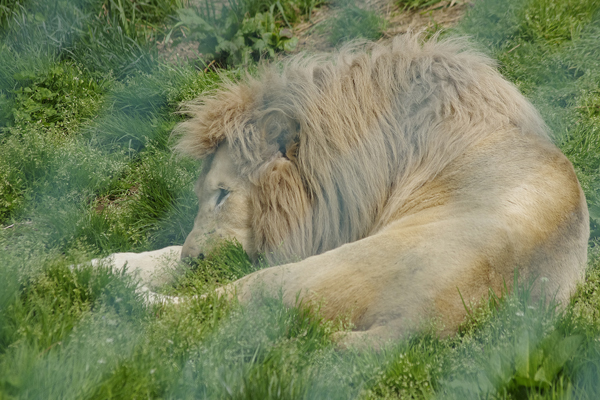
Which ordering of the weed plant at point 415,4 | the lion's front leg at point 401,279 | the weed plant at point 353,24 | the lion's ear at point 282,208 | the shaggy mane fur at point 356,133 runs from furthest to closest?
the weed plant at point 415,4 → the weed plant at point 353,24 → the lion's ear at point 282,208 → the shaggy mane fur at point 356,133 → the lion's front leg at point 401,279

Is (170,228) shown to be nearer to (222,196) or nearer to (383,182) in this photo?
(222,196)

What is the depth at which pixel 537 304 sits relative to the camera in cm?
223

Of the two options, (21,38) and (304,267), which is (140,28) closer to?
(21,38)

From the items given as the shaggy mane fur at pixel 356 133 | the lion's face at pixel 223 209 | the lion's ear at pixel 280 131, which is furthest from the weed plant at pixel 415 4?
the lion's face at pixel 223 209

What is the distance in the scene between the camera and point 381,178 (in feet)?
8.88

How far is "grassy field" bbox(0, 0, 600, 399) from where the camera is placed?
72.0 inches

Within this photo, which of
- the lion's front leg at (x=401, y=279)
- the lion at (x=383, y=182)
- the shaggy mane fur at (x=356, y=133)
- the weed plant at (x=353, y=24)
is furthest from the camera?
the weed plant at (x=353, y=24)

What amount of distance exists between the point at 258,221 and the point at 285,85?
595mm

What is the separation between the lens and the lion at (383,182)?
2178 millimetres

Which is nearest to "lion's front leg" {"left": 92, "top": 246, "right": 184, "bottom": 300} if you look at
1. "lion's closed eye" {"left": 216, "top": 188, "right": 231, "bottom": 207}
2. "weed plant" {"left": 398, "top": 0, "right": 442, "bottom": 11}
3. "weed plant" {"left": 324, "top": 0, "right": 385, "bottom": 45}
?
"lion's closed eye" {"left": 216, "top": 188, "right": 231, "bottom": 207}

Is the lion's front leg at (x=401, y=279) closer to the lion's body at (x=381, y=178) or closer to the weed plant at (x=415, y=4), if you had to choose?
the lion's body at (x=381, y=178)

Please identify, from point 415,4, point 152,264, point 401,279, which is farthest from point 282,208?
point 415,4

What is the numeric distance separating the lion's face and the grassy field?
77 millimetres

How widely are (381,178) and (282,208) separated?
42 cm
